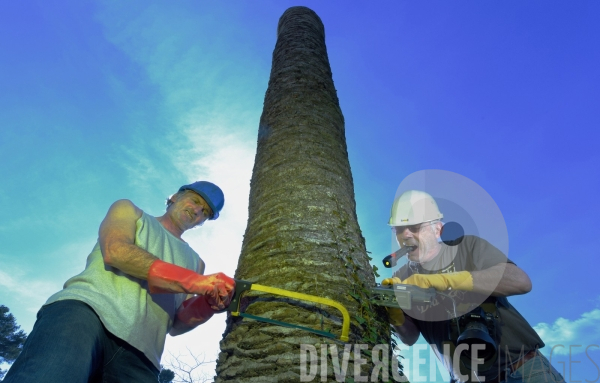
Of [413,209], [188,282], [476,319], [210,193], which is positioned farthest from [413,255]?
[188,282]

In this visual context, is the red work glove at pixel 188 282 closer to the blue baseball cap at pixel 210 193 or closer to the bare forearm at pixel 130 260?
the bare forearm at pixel 130 260

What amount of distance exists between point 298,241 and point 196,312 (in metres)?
0.94

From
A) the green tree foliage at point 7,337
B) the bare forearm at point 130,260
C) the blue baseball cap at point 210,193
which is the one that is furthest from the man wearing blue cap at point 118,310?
the green tree foliage at point 7,337

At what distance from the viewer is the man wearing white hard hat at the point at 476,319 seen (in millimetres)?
2686

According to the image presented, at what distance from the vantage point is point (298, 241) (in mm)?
2479

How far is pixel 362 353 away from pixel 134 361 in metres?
1.29

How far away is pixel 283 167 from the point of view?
3000 millimetres

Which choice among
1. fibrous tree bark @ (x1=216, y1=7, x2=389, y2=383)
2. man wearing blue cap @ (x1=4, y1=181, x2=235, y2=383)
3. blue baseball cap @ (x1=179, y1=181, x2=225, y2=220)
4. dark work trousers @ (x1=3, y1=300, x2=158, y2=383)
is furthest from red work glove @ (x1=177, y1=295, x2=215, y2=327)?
blue baseball cap @ (x1=179, y1=181, x2=225, y2=220)

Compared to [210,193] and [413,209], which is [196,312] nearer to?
[210,193]

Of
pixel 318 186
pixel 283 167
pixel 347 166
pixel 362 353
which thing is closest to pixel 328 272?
pixel 362 353

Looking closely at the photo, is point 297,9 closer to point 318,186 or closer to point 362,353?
point 318,186

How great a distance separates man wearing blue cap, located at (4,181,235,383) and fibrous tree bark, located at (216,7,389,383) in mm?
293

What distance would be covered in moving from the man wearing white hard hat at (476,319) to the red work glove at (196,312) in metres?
1.23

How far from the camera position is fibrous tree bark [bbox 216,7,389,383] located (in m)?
2.09
